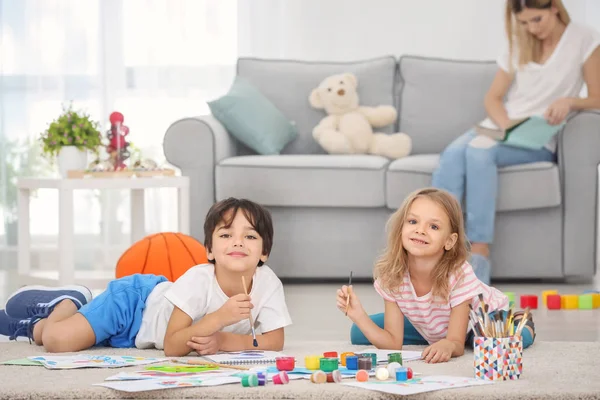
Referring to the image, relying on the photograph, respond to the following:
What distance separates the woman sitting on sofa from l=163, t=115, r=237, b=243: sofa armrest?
92cm

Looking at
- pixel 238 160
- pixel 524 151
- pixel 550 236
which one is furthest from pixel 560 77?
pixel 238 160

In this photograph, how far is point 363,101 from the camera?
445cm

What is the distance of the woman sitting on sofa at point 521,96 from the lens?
3.67 metres

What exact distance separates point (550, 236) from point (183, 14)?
2.34 m

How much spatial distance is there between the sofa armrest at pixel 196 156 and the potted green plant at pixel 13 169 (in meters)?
1.37

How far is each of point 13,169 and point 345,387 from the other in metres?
3.75

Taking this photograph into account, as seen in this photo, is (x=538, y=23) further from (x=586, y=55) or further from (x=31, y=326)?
(x=31, y=326)

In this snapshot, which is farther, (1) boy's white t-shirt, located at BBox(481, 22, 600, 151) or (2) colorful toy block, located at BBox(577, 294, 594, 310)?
(1) boy's white t-shirt, located at BBox(481, 22, 600, 151)

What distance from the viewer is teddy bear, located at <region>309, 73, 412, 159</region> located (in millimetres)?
4258

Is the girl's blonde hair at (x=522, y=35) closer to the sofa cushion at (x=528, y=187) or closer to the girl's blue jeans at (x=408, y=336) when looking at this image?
the sofa cushion at (x=528, y=187)

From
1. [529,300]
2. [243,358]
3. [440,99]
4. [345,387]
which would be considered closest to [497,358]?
[345,387]

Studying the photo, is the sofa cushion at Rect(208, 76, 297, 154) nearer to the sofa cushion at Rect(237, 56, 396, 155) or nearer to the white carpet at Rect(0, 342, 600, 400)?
the sofa cushion at Rect(237, 56, 396, 155)

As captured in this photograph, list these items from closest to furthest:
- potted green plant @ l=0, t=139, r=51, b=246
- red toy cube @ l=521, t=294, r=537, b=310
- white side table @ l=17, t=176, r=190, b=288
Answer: red toy cube @ l=521, t=294, r=537, b=310 < white side table @ l=17, t=176, r=190, b=288 < potted green plant @ l=0, t=139, r=51, b=246

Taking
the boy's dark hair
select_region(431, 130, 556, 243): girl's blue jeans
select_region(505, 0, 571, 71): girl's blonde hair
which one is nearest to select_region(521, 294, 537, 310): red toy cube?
select_region(431, 130, 556, 243): girl's blue jeans
